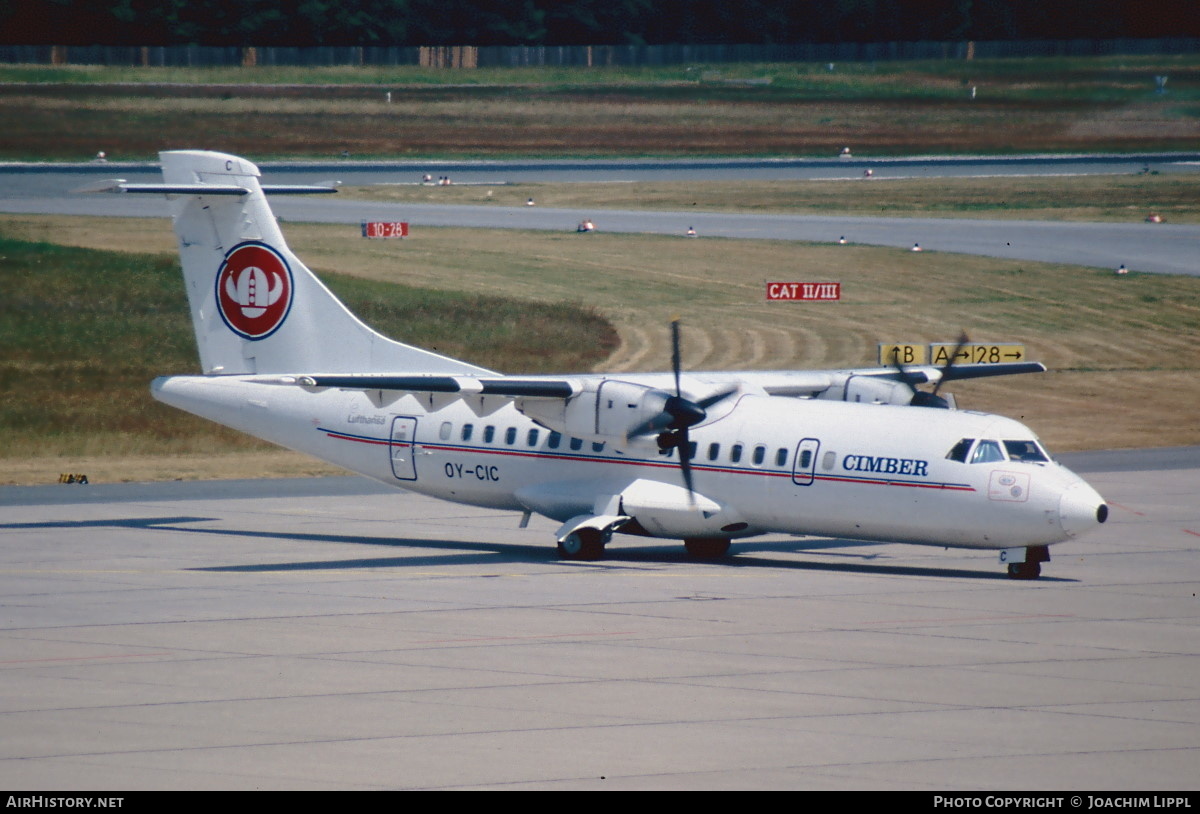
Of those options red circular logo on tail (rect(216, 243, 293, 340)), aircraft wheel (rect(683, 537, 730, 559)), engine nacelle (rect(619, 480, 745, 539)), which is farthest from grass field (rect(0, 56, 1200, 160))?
engine nacelle (rect(619, 480, 745, 539))

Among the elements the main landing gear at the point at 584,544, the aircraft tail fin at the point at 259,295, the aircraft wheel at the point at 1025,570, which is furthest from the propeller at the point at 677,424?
the aircraft wheel at the point at 1025,570

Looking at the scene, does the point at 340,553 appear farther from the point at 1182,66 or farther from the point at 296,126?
the point at 1182,66

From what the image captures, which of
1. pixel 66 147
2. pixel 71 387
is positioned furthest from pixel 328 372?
pixel 66 147

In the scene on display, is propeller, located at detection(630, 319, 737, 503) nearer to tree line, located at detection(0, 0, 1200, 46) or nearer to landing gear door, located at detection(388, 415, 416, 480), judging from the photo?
landing gear door, located at detection(388, 415, 416, 480)

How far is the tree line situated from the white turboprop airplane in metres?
69.7

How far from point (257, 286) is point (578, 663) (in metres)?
14.5

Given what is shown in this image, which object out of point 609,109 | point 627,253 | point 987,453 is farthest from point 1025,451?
point 609,109

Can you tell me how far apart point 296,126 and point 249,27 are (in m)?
13.6

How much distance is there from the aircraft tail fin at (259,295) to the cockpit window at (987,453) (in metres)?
10.3

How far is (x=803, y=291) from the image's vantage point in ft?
214

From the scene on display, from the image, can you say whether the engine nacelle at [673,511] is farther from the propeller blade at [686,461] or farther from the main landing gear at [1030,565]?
the main landing gear at [1030,565]

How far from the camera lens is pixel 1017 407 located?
54.0 metres

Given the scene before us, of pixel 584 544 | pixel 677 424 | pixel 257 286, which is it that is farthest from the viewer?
pixel 257 286

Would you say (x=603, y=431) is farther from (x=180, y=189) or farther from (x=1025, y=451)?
(x=180, y=189)
